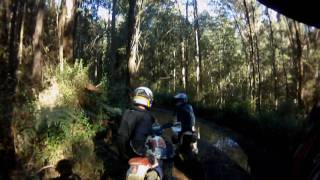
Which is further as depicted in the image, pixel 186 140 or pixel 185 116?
pixel 186 140

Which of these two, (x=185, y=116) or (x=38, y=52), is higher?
(x=38, y=52)

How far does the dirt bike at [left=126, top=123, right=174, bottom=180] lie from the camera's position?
7105 mm

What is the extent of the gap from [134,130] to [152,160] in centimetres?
65

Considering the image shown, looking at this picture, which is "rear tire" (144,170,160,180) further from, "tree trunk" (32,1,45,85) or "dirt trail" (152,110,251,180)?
"tree trunk" (32,1,45,85)

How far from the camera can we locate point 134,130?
7.21 metres

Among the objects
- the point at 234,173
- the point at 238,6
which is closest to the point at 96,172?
the point at 234,173

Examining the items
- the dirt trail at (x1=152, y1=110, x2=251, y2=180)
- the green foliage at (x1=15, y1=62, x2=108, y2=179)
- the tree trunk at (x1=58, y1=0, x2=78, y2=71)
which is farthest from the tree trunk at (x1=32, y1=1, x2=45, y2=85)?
the dirt trail at (x1=152, y1=110, x2=251, y2=180)

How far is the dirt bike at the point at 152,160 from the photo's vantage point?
7.11m

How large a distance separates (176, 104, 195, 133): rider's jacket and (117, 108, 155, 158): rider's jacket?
13.2 feet

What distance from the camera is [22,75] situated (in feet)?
41.3

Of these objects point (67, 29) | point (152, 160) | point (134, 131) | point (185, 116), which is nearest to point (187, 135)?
point (185, 116)

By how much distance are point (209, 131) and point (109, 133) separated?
34.2ft

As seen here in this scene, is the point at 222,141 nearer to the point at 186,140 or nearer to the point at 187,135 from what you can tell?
the point at 186,140

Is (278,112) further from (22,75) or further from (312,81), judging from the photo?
(22,75)
